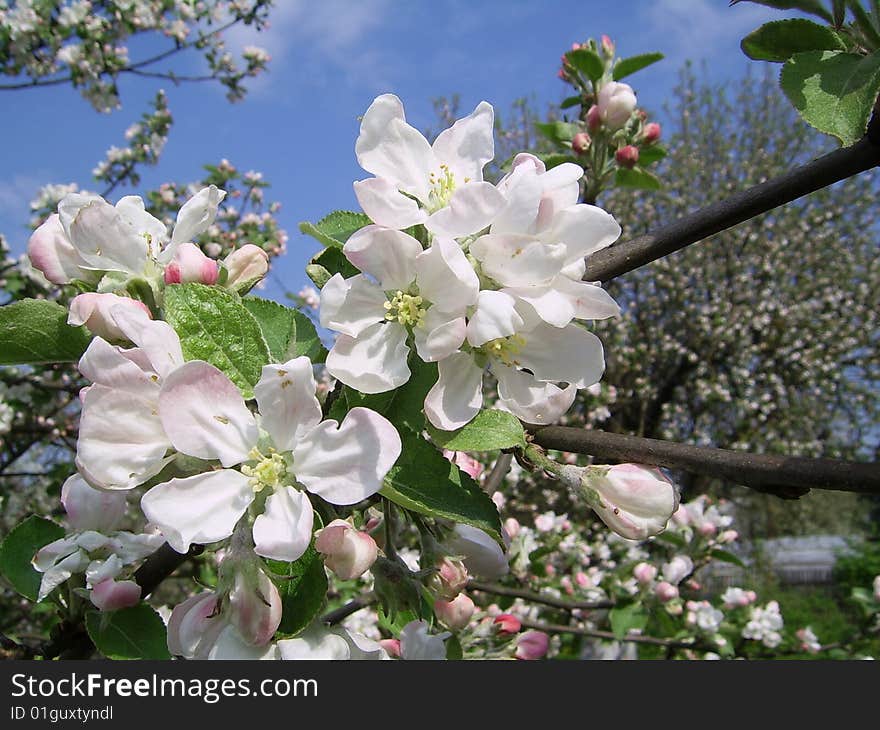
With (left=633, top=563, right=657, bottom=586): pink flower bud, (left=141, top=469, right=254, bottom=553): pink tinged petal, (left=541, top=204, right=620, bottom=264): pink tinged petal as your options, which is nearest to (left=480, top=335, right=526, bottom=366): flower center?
(left=541, top=204, right=620, bottom=264): pink tinged petal

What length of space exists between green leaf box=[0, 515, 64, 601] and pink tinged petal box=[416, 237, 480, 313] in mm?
830

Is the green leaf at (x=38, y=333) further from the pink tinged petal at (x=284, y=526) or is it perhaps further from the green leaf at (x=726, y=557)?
the green leaf at (x=726, y=557)

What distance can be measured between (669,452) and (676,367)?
40.9 feet

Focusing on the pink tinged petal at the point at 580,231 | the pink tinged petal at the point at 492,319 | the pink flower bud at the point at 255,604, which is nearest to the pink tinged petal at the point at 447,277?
the pink tinged petal at the point at 492,319

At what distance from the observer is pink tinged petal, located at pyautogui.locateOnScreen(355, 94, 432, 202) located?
0.97m

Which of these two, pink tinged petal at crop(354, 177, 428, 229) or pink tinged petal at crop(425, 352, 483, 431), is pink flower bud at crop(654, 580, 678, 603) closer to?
pink tinged petal at crop(425, 352, 483, 431)

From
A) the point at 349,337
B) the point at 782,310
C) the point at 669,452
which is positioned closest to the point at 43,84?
the point at 349,337

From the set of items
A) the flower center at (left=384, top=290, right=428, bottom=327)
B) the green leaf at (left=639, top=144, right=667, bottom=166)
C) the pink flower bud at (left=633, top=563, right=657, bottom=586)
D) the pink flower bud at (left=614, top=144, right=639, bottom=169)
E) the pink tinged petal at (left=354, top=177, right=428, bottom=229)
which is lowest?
the flower center at (left=384, top=290, right=428, bottom=327)

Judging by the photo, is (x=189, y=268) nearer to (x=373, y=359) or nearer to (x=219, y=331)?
(x=219, y=331)

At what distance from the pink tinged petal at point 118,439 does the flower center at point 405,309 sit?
0.95ft

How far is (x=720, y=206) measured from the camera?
0.98 m

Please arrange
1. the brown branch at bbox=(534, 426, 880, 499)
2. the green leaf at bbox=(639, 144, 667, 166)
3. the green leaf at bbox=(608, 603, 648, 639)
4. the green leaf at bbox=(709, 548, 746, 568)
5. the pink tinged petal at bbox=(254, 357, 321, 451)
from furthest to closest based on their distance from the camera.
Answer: the green leaf at bbox=(709, 548, 746, 568), the green leaf at bbox=(608, 603, 648, 639), the green leaf at bbox=(639, 144, 667, 166), the pink tinged petal at bbox=(254, 357, 321, 451), the brown branch at bbox=(534, 426, 880, 499)

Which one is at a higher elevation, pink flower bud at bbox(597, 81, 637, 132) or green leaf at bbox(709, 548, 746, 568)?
pink flower bud at bbox(597, 81, 637, 132)

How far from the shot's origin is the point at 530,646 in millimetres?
1610
